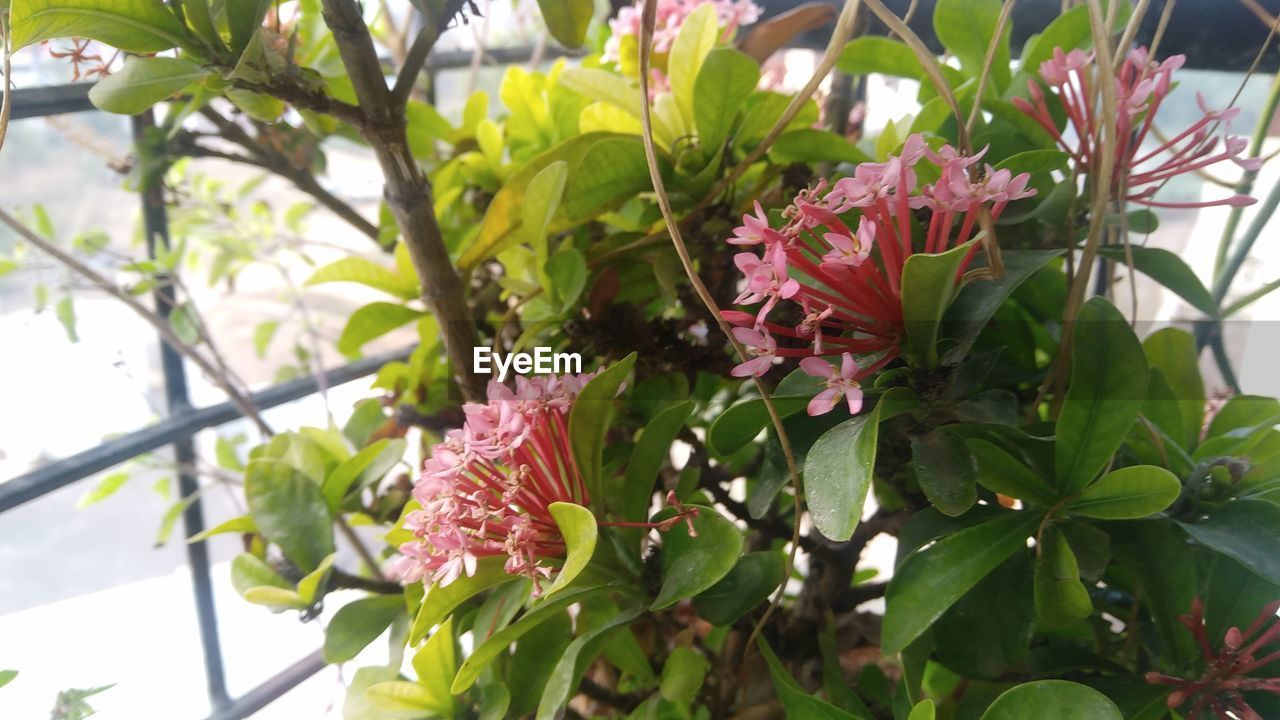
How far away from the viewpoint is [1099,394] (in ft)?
1.14

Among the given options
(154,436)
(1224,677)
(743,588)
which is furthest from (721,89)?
(154,436)

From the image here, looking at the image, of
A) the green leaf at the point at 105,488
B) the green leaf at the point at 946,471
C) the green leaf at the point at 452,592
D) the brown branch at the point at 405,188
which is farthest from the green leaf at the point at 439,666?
the green leaf at the point at 105,488

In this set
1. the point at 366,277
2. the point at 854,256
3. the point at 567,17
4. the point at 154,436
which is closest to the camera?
the point at 854,256

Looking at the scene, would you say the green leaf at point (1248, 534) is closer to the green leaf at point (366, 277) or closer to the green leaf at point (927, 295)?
the green leaf at point (927, 295)

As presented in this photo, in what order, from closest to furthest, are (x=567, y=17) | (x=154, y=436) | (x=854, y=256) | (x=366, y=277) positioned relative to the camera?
(x=854, y=256) < (x=567, y=17) < (x=366, y=277) < (x=154, y=436)

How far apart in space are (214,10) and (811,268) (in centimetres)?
31

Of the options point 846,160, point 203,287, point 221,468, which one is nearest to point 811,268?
point 846,160

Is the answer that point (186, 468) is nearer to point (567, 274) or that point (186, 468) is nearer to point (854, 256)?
point (567, 274)

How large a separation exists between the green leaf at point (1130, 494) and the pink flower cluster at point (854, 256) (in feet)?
0.34

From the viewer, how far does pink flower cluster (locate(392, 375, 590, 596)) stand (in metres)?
0.35

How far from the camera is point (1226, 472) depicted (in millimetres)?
369

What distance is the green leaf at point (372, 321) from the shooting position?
0.54 meters

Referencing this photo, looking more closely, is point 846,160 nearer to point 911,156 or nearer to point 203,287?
point 911,156

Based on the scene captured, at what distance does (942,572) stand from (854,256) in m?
0.15
